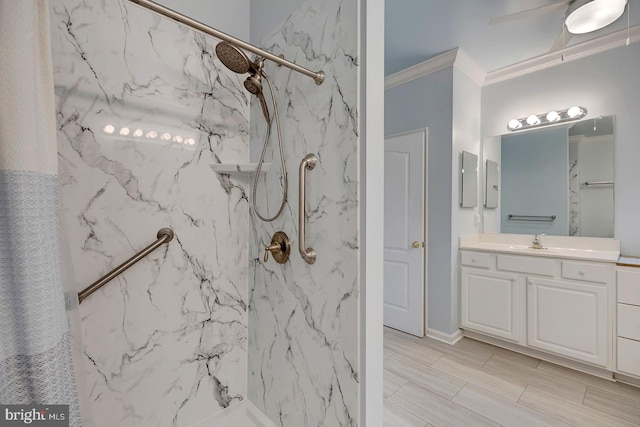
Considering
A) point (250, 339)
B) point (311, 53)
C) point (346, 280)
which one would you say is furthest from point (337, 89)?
point (250, 339)

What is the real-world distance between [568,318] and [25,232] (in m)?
3.23

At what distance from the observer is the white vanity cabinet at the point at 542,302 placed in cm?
208

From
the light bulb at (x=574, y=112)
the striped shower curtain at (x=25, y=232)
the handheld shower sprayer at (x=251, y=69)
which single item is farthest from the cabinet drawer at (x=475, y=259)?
the striped shower curtain at (x=25, y=232)

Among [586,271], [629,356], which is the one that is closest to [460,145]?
[586,271]

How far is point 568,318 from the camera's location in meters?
2.21

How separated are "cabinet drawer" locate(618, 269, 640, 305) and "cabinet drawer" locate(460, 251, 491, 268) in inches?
33.5

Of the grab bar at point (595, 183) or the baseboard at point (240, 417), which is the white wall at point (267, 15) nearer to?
the baseboard at point (240, 417)

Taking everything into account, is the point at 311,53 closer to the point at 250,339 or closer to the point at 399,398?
the point at 250,339

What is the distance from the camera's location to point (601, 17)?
1691 millimetres

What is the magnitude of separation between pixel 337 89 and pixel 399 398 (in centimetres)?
201

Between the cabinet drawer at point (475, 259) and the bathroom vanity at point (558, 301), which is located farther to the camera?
the cabinet drawer at point (475, 259)

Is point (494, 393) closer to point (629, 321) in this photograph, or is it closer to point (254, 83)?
point (629, 321)

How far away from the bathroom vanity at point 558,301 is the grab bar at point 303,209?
7.07ft

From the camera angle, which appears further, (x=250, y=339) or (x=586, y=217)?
(x=586, y=217)
